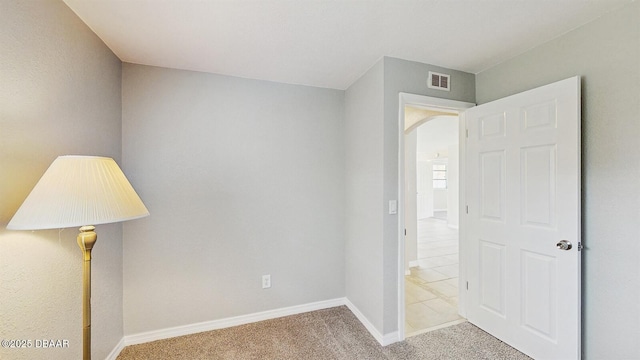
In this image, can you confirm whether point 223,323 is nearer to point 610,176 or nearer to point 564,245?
point 564,245

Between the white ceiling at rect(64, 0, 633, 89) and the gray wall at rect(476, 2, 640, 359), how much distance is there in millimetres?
186

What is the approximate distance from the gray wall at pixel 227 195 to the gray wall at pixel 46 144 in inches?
12.7

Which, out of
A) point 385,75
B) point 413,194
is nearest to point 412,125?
point 413,194

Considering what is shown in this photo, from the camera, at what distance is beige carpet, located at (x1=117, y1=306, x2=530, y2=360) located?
2.01 meters

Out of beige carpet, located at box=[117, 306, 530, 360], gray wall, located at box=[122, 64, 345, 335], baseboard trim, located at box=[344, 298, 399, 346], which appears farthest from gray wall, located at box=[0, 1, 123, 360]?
baseboard trim, located at box=[344, 298, 399, 346]

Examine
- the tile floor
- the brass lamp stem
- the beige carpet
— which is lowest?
the tile floor

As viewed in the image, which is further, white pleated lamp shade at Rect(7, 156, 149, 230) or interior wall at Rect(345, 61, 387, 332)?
interior wall at Rect(345, 61, 387, 332)

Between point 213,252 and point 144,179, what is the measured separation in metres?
0.90

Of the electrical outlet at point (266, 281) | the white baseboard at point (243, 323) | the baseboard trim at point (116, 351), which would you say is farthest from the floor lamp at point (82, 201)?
the electrical outlet at point (266, 281)

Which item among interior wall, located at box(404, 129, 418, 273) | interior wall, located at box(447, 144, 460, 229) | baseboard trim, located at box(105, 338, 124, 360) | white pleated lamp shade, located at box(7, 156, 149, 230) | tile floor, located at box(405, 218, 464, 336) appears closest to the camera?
white pleated lamp shade, located at box(7, 156, 149, 230)

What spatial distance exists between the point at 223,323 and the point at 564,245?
285 cm

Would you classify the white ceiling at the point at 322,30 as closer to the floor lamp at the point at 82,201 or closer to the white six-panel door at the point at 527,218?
the white six-panel door at the point at 527,218

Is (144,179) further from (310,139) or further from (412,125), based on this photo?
(412,125)

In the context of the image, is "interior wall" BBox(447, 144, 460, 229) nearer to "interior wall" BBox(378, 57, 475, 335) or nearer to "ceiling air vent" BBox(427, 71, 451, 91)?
"ceiling air vent" BBox(427, 71, 451, 91)
